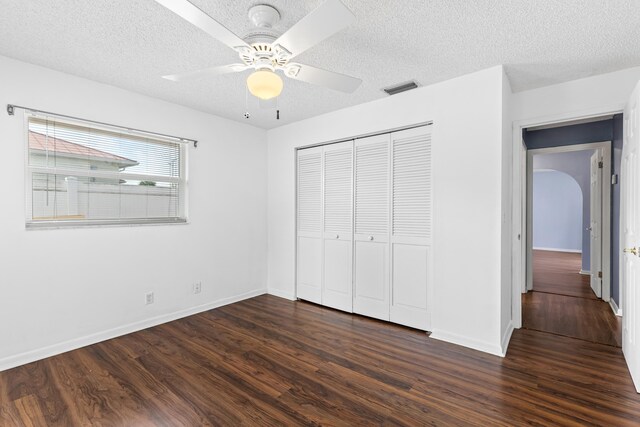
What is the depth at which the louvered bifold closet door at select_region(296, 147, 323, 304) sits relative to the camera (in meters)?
4.09

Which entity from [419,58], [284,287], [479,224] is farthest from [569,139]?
[284,287]

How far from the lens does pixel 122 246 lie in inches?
123

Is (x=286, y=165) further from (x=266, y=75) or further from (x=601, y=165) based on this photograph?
(x=601, y=165)

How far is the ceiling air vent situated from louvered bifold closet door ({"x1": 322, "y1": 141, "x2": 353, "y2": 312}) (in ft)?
2.63

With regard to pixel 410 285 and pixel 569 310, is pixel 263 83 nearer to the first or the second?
pixel 410 285

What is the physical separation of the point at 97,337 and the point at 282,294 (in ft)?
7.07

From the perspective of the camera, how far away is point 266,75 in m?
1.75

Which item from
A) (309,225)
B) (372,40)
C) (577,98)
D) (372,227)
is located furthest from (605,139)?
(309,225)

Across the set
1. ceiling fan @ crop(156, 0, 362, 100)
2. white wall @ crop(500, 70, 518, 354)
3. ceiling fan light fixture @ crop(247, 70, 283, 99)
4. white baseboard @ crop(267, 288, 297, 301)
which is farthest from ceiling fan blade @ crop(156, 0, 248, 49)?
white baseboard @ crop(267, 288, 297, 301)

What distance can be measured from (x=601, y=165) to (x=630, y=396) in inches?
131

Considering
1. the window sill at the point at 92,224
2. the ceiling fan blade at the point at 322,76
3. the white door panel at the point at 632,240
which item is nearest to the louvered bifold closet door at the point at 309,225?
the window sill at the point at 92,224

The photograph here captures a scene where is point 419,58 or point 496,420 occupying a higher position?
point 419,58

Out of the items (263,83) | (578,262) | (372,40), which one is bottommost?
(578,262)

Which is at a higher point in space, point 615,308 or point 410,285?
point 410,285
